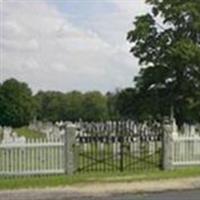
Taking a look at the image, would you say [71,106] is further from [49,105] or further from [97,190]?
[97,190]

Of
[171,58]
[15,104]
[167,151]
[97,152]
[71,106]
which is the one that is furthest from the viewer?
[71,106]

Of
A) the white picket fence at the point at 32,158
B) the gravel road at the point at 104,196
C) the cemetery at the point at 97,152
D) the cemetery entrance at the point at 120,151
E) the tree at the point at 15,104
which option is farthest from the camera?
the tree at the point at 15,104

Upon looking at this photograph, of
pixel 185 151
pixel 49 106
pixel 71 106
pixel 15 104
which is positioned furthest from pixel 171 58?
pixel 49 106

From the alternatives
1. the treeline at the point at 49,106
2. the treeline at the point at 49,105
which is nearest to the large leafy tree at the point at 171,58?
the treeline at the point at 49,105

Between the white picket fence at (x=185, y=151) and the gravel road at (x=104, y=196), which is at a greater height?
the white picket fence at (x=185, y=151)

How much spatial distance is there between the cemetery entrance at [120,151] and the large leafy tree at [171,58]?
728 inches

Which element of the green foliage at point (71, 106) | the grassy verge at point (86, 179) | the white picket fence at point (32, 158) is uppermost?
the green foliage at point (71, 106)

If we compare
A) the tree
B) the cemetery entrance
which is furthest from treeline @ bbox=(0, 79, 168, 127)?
the cemetery entrance

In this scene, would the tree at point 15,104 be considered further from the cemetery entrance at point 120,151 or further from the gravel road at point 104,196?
the gravel road at point 104,196

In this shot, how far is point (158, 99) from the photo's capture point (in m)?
47.7

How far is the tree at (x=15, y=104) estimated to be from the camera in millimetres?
107000

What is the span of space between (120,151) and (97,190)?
581 cm

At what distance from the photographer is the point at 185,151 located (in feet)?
88.8

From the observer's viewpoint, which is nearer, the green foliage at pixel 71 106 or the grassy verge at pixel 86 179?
the grassy verge at pixel 86 179
